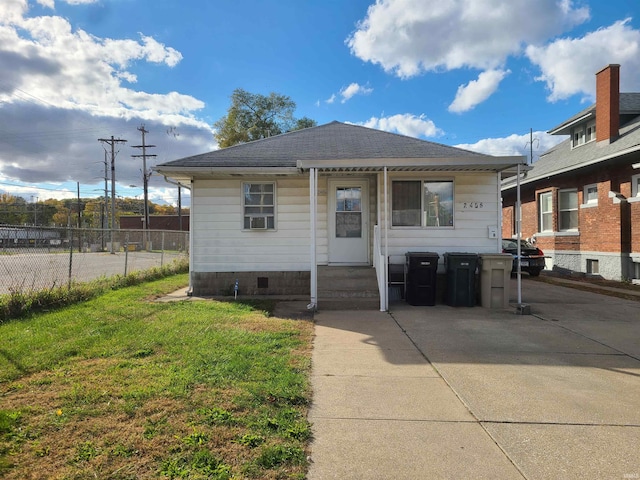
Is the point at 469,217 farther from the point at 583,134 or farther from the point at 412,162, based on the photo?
the point at 583,134

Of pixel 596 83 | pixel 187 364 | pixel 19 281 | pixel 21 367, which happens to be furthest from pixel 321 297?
pixel 596 83

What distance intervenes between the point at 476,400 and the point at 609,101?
1526 cm

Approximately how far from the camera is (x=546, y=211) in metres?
16.8

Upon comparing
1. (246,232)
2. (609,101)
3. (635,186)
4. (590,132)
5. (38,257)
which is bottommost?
(38,257)

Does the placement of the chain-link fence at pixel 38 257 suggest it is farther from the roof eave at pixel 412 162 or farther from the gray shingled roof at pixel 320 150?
the roof eave at pixel 412 162

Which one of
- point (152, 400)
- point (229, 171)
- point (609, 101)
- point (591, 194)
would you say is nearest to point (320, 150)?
point (229, 171)

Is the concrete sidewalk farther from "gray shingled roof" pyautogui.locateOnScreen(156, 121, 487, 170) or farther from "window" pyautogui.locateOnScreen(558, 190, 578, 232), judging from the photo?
"window" pyautogui.locateOnScreen(558, 190, 578, 232)

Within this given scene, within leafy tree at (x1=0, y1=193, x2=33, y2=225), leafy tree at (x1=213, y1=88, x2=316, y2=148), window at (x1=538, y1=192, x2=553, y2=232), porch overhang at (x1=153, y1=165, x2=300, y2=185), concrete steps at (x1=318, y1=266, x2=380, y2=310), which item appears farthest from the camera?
leafy tree at (x1=0, y1=193, x2=33, y2=225)

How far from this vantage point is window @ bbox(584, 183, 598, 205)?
46.1 ft

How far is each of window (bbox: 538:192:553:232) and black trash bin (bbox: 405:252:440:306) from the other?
35.8 feet

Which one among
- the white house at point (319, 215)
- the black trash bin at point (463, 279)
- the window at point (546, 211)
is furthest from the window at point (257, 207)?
the window at point (546, 211)

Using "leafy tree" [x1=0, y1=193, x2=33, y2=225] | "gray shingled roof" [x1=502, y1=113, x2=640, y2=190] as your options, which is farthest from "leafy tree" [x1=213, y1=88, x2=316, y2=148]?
"leafy tree" [x1=0, y1=193, x2=33, y2=225]

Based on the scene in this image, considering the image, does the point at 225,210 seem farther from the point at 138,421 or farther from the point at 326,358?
the point at 138,421

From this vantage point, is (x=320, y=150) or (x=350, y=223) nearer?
(x=350, y=223)
